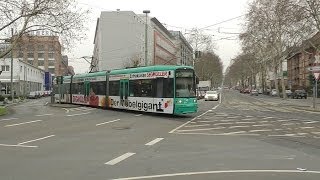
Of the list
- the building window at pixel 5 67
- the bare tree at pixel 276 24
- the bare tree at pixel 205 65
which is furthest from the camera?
the bare tree at pixel 205 65

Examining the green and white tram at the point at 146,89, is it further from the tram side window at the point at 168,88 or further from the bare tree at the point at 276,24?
the bare tree at the point at 276,24

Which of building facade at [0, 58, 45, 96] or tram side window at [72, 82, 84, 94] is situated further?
building facade at [0, 58, 45, 96]

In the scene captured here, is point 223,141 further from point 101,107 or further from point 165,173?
point 101,107

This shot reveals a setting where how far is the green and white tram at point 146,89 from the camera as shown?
93.3 feet

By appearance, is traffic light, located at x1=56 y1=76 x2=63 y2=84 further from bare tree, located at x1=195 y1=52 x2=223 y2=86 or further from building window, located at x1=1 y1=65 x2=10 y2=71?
bare tree, located at x1=195 y1=52 x2=223 y2=86

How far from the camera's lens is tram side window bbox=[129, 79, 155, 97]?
30.4 m

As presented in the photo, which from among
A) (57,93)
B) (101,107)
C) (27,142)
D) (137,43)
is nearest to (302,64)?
(137,43)

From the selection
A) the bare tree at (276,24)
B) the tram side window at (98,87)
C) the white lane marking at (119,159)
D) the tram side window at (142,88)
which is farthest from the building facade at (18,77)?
the white lane marking at (119,159)

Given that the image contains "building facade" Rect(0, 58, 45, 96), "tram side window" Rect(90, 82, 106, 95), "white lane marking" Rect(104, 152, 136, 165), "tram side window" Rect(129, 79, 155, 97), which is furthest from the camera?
"building facade" Rect(0, 58, 45, 96)

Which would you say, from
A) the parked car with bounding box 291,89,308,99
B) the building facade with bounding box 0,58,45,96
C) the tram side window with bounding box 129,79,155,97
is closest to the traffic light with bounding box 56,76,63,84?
the tram side window with bounding box 129,79,155,97

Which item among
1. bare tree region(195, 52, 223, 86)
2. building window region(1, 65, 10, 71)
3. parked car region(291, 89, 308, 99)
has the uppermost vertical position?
bare tree region(195, 52, 223, 86)

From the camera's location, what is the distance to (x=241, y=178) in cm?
943

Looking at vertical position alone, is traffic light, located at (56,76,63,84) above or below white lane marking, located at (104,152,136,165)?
above

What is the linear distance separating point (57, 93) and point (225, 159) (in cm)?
4249
